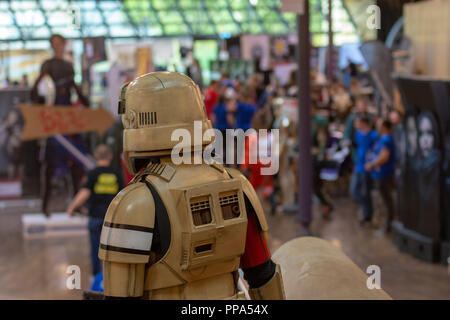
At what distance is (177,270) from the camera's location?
7.41 feet

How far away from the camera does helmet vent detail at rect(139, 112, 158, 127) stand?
235 cm

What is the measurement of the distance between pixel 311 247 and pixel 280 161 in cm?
692

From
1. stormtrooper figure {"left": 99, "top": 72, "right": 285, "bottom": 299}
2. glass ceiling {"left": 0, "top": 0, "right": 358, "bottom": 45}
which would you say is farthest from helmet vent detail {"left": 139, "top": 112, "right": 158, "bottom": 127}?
glass ceiling {"left": 0, "top": 0, "right": 358, "bottom": 45}

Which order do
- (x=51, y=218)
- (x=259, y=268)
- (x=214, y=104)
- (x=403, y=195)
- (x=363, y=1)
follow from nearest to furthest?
1. (x=259, y=268)
2. (x=403, y=195)
3. (x=51, y=218)
4. (x=214, y=104)
5. (x=363, y=1)

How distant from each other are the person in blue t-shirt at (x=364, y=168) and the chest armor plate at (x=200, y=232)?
679 cm

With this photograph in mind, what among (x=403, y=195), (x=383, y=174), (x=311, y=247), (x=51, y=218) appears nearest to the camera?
(x=311, y=247)

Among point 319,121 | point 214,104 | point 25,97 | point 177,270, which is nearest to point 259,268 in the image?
point 177,270

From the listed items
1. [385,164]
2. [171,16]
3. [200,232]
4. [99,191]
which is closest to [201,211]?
[200,232]

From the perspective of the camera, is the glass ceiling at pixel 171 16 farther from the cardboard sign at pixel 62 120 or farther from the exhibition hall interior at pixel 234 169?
the cardboard sign at pixel 62 120

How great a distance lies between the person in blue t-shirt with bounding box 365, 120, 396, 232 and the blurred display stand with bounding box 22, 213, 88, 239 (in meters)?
3.92

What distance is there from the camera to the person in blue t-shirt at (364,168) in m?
8.93

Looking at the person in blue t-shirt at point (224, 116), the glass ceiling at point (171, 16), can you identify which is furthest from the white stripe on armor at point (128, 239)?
the glass ceiling at point (171, 16)

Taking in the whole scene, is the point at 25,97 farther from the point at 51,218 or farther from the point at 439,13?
the point at 439,13

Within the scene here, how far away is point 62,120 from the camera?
32.4 feet
